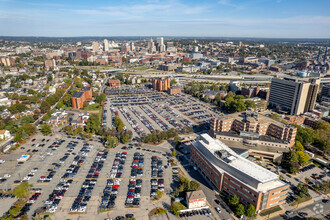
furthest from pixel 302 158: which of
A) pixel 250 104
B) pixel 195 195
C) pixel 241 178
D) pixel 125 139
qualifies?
pixel 125 139

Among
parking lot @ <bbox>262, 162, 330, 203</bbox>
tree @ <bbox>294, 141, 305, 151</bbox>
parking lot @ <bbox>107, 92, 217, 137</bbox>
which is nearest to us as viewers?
parking lot @ <bbox>262, 162, 330, 203</bbox>

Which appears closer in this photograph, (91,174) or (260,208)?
(260,208)

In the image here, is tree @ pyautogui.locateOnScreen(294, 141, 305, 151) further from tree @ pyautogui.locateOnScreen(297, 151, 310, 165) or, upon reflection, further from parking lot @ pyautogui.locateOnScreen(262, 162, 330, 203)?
parking lot @ pyautogui.locateOnScreen(262, 162, 330, 203)

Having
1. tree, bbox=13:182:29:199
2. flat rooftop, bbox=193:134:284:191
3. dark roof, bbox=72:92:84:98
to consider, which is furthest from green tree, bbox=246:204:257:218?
dark roof, bbox=72:92:84:98

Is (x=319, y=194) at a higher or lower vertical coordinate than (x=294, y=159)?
lower

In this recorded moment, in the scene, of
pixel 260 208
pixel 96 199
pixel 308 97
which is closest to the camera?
pixel 260 208

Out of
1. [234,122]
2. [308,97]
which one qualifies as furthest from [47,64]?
[308,97]

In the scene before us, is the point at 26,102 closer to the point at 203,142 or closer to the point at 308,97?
the point at 203,142

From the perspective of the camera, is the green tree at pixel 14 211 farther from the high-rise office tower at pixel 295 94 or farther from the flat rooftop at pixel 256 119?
the high-rise office tower at pixel 295 94
